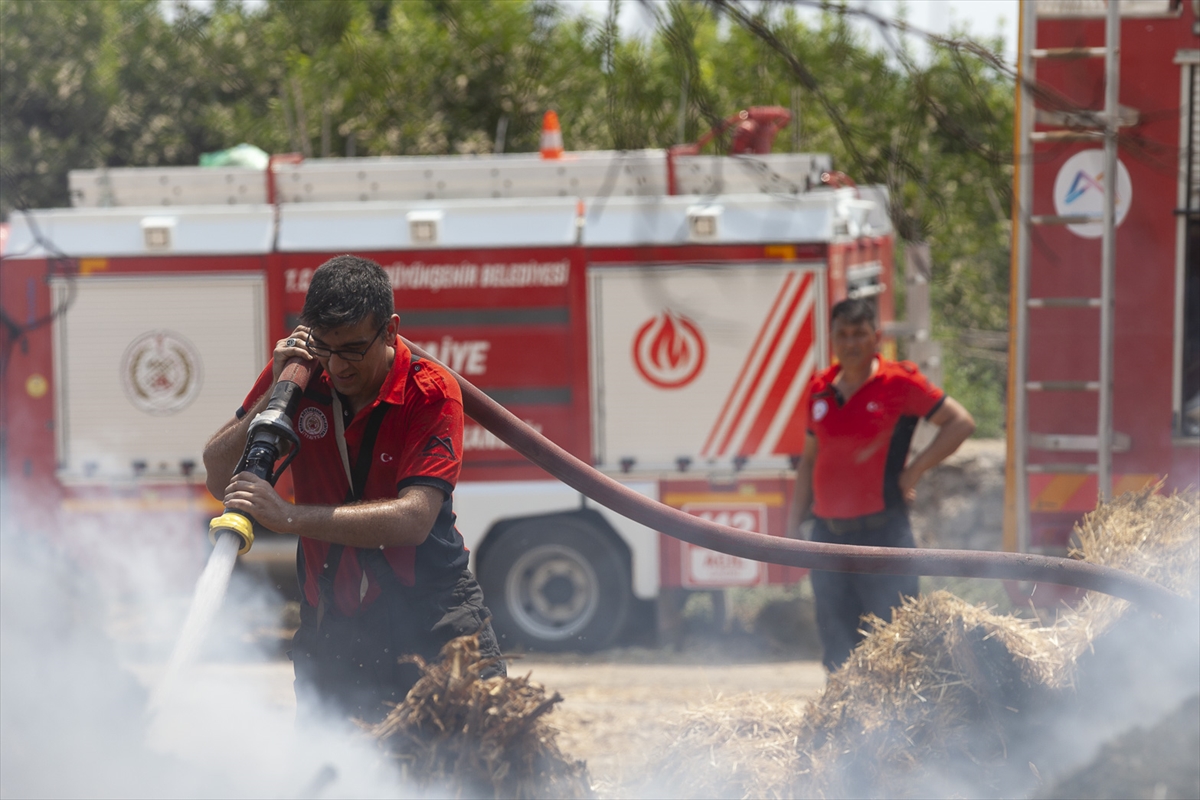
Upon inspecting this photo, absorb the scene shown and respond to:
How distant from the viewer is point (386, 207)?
7312 mm

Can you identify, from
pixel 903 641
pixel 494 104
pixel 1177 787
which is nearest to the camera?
pixel 1177 787

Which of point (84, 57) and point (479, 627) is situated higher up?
point (84, 57)

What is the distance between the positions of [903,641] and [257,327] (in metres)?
4.77

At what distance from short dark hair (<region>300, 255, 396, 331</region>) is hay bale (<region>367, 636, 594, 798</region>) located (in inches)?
30.9

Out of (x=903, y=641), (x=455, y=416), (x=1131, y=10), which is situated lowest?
(x=903, y=641)

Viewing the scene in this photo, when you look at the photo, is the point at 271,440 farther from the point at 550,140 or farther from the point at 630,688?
the point at 550,140

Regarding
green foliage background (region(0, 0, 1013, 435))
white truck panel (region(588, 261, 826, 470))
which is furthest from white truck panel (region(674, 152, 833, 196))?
green foliage background (region(0, 0, 1013, 435))

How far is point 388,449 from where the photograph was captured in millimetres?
3041

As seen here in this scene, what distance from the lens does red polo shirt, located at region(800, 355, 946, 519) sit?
193 inches

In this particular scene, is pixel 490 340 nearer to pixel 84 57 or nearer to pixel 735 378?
pixel 735 378

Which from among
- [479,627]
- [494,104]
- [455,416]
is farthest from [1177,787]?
[494,104]

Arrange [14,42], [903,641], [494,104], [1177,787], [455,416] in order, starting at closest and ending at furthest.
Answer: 1. [455,416]
2. [1177,787]
3. [903,641]
4. [14,42]
5. [494,104]

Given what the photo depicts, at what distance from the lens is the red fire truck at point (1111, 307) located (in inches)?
204

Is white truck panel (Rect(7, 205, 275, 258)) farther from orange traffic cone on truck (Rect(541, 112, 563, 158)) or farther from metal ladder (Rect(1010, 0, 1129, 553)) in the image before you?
metal ladder (Rect(1010, 0, 1129, 553))
